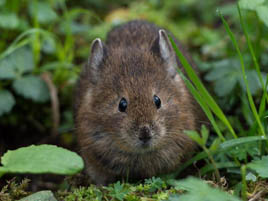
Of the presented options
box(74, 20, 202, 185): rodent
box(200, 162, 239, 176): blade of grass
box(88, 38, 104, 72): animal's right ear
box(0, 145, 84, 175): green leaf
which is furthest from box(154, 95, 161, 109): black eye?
box(0, 145, 84, 175): green leaf

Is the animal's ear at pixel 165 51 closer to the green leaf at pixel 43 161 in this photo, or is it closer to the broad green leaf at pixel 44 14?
the green leaf at pixel 43 161

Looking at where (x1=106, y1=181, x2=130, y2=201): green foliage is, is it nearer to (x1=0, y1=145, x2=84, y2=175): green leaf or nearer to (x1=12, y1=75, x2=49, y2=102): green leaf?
(x1=0, y1=145, x2=84, y2=175): green leaf

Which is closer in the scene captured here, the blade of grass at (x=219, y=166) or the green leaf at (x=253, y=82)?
the blade of grass at (x=219, y=166)

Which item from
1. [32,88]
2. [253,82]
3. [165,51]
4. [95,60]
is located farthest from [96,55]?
[253,82]

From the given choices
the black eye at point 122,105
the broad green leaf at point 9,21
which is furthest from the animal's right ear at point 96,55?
the broad green leaf at point 9,21

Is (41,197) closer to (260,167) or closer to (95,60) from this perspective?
(95,60)
